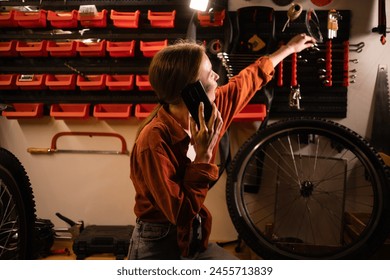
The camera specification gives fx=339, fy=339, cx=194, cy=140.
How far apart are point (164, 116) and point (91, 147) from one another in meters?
0.98

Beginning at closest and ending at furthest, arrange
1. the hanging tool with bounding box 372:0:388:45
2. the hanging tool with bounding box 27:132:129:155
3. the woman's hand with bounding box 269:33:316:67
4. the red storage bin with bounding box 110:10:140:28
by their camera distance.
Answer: the woman's hand with bounding box 269:33:316:67 → the hanging tool with bounding box 372:0:388:45 → the red storage bin with bounding box 110:10:140:28 → the hanging tool with bounding box 27:132:129:155

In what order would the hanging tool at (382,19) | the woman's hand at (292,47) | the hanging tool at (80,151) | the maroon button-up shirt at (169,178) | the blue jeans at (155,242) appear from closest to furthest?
the maroon button-up shirt at (169,178)
the blue jeans at (155,242)
the woman's hand at (292,47)
the hanging tool at (382,19)
the hanging tool at (80,151)

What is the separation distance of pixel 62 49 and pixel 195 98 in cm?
108

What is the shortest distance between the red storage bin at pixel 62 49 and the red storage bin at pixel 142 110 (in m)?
0.45

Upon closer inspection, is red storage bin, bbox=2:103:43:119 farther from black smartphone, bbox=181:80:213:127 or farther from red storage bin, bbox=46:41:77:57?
black smartphone, bbox=181:80:213:127

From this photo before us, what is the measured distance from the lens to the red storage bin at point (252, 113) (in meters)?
1.72

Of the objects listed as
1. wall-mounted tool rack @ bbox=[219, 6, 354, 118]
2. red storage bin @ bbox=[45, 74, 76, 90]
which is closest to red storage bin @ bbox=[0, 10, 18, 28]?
red storage bin @ bbox=[45, 74, 76, 90]

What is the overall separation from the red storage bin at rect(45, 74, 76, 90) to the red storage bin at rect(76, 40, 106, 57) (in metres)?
0.15

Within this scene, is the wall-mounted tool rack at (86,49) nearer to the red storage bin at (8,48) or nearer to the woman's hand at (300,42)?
the red storage bin at (8,48)

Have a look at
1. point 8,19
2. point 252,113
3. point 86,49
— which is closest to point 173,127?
point 252,113

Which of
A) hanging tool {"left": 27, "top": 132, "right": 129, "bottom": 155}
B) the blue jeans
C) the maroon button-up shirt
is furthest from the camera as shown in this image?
hanging tool {"left": 27, "top": 132, "right": 129, "bottom": 155}

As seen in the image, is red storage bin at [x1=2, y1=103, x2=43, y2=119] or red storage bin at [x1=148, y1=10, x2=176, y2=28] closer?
red storage bin at [x1=148, y1=10, x2=176, y2=28]

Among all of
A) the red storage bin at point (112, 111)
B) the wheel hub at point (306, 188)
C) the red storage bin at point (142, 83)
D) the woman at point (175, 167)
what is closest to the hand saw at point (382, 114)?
the wheel hub at point (306, 188)

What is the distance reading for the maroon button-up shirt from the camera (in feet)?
3.17
